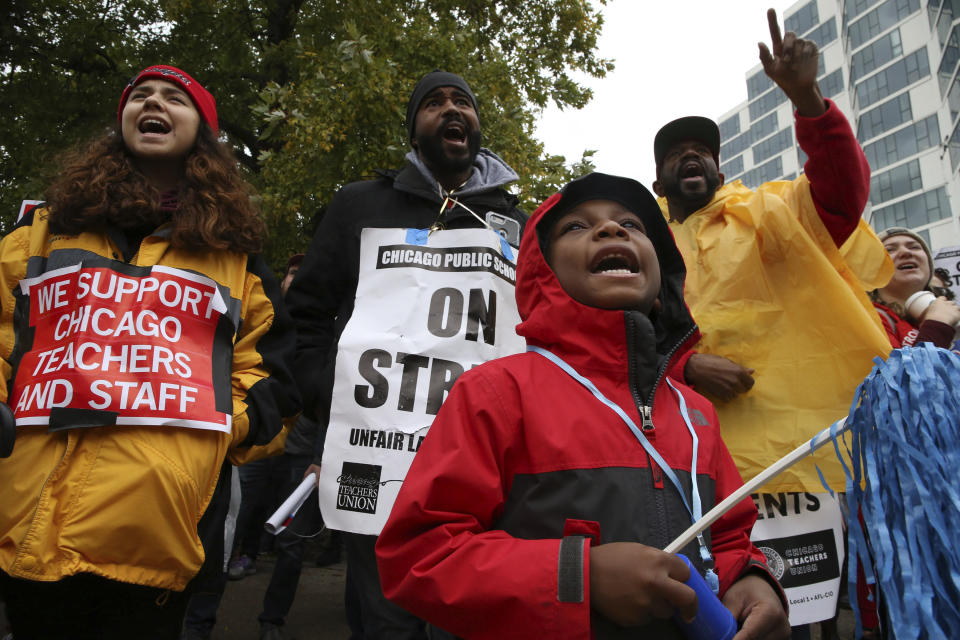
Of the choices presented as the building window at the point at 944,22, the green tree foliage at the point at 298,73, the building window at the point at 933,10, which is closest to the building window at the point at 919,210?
the building window at the point at 933,10

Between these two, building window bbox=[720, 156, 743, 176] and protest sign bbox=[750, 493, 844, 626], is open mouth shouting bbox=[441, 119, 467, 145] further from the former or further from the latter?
building window bbox=[720, 156, 743, 176]

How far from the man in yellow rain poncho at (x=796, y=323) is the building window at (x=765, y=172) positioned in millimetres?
77920

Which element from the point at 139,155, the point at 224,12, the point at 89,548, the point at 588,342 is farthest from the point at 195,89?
the point at 224,12

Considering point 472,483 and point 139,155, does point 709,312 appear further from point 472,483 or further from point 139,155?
point 139,155

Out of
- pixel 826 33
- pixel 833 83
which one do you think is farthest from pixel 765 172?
pixel 826 33

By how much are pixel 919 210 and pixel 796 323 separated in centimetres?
5822

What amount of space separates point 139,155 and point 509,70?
6.92 metres

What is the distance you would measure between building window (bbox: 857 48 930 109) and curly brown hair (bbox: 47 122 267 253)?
59321 mm

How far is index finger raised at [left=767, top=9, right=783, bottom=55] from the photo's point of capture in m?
2.12

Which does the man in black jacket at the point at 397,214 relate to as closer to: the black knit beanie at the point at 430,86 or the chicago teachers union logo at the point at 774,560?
the black knit beanie at the point at 430,86

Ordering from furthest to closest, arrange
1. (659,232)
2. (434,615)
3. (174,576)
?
(659,232) < (174,576) < (434,615)

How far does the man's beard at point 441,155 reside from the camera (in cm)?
279

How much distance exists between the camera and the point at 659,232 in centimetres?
211

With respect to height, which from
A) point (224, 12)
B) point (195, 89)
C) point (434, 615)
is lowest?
point (434, 615)
